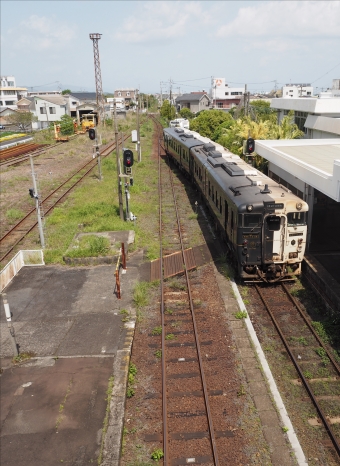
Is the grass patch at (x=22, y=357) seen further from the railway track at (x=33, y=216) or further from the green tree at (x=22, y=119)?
the green tree at (x=22, y=119)

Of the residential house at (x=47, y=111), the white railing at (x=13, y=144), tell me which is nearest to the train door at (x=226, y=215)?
the white railing at (x=13, y=144)

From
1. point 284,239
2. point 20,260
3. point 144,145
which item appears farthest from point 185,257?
point 144,145

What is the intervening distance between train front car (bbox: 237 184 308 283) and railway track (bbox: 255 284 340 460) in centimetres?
82

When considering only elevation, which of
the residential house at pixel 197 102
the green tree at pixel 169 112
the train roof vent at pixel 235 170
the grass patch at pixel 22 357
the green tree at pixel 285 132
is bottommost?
the grass patch at pixel 22 357

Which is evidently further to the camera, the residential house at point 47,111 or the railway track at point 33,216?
the residential house at point 47,111

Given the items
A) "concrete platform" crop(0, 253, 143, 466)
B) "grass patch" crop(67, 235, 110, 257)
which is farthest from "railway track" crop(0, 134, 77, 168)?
"concrete platform" crop(0, 253, 143, 466)

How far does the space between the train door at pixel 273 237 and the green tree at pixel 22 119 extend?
64539 mm

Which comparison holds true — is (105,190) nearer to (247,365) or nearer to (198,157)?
(198,157)

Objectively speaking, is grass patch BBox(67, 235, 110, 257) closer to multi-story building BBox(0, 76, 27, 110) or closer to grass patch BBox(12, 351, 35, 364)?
grass patch BBox(12, 351, 35, 364)

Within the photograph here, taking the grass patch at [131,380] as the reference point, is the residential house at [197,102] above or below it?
above

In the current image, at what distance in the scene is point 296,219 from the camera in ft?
38.7

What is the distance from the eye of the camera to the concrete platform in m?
Result: 6.90

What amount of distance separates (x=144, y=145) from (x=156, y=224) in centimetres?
2968

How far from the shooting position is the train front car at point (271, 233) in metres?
11.6
